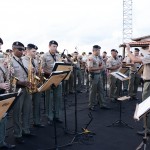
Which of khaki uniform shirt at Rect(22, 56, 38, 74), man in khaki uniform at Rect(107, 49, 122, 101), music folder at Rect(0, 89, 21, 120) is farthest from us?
man in khaki uniform at Rect(107, 49, 122, 101)

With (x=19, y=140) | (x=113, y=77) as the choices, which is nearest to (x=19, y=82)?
(x=19, y=140)

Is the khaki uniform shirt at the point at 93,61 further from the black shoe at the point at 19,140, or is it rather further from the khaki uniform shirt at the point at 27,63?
the black shoe at the point at 19,140

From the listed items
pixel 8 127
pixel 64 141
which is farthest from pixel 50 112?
pixel 64 141

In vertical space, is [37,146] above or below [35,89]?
below

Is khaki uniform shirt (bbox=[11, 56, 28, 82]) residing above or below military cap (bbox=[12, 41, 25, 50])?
below

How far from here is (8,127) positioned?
753 centimetres

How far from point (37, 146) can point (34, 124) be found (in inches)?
56.7

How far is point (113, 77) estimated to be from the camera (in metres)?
11.3

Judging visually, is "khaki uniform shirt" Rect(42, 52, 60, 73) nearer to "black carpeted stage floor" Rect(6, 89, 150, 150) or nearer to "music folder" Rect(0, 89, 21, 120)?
"black carpeted stage floor" Rect(6, 89, 150, 150)

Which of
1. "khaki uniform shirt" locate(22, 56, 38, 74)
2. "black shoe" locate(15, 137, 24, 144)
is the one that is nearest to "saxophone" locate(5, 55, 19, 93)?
"khaki uniform shirt" locate(22, 56, 38, 74)

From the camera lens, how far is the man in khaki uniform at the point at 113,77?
1111 cm

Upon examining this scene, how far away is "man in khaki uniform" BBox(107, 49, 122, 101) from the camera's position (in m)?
11.1

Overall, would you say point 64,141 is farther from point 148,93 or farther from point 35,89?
point 148,93

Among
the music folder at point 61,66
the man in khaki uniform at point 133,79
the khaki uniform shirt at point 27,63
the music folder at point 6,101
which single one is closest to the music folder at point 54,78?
the music folder at point 61,66
